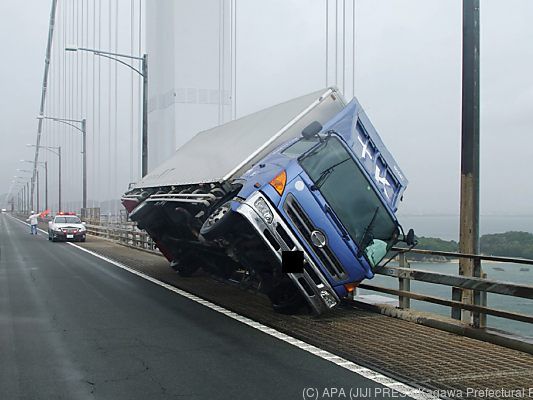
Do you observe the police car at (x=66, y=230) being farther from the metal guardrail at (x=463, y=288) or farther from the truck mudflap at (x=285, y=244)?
the truck mudflap at (x=285, y=244)

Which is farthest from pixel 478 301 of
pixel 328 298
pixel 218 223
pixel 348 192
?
pixel 218 223

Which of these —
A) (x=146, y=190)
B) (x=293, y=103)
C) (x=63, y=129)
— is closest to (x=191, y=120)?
(x=146, y=190)

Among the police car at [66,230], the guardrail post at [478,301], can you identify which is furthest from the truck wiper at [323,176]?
the police car at [66,230]

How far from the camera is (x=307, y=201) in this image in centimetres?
803

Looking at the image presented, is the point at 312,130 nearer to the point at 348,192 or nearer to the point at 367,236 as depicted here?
the point at 348,192

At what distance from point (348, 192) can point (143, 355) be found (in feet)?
11.3

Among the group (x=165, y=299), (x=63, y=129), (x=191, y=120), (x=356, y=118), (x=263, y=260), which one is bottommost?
(x=165, y=299)

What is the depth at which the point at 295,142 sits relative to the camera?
8.89 metres

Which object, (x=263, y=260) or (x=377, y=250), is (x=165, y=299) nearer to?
(x=263, y=260)

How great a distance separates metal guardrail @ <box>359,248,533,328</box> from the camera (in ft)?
22.3

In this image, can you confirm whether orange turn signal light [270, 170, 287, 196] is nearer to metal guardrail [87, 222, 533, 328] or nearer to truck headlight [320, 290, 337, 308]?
truck headlight [320, 290, 337, 308]

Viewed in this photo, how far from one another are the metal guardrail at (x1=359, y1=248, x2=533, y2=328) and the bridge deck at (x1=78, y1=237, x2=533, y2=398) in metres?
0.37

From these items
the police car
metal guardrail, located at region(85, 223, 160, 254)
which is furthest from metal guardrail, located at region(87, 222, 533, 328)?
the police car

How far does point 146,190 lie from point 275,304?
5973 mm
